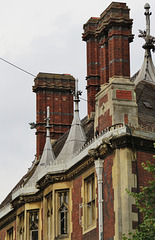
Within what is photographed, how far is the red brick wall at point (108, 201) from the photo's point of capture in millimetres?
31875

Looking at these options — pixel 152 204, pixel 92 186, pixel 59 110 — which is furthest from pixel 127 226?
pixel 59 110

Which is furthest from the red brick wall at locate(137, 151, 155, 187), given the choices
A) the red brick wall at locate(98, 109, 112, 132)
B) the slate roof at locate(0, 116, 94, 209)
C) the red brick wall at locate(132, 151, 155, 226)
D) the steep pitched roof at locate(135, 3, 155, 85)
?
the steep pitched roof at locate(135, 3, 155, 85)

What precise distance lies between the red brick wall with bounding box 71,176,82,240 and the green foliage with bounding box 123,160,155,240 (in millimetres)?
5104

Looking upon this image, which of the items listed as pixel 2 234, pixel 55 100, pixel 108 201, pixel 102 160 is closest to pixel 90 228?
pixel 108 201

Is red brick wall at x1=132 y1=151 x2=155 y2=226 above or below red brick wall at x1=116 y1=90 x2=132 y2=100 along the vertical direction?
below

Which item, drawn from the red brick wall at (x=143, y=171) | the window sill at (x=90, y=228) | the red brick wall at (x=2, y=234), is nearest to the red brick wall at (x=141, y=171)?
the red brick wall at (x=143, y=171)

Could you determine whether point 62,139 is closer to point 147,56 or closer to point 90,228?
point 147,56

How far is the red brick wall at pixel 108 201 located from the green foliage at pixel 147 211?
1.28 meters

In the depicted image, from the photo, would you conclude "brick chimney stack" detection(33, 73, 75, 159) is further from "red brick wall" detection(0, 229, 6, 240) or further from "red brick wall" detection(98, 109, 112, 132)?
"red brick wall" detection(98, 109, 112, 132)

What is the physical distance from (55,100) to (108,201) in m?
17.8

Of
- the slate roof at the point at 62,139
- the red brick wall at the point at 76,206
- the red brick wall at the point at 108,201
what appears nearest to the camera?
the red brick wall at the point at 108,201

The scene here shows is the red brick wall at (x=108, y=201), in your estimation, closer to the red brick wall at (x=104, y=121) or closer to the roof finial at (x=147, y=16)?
the red brick wall at (x=104, y=121)

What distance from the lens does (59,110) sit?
161 feet

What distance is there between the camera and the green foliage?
92.0 ft
